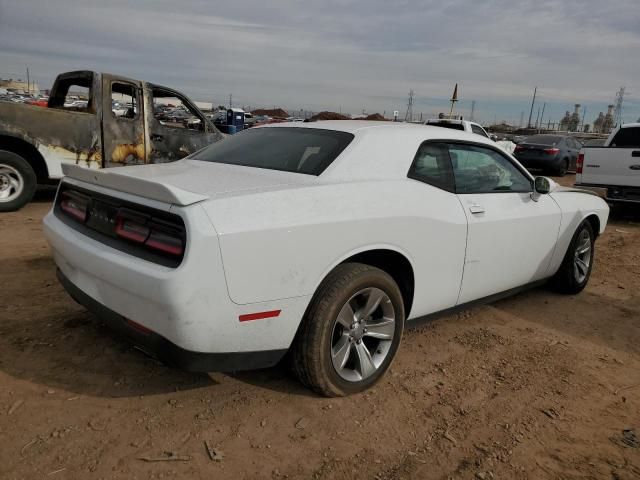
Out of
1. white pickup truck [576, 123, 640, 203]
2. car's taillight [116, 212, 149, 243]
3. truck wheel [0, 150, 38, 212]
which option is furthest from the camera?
white pickup truck [576, 123, 640, 203]

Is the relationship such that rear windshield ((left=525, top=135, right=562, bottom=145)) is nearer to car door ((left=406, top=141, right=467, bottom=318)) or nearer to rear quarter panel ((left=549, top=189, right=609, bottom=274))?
rear quarter panel ((left=549, top=189, right=609, bottom=274))

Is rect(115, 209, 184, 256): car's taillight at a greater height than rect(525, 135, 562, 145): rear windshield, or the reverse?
rect(525, 135, 562, 145): rear windshield

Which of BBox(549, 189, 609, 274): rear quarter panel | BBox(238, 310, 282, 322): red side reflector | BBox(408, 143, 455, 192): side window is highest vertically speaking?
BBox(408, 143, 455, 192): side window

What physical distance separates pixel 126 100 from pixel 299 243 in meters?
6.15

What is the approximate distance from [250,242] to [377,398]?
1.25 metres

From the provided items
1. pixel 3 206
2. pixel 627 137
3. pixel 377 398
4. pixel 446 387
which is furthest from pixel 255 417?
pixel 627 137

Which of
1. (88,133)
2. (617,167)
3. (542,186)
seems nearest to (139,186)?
(542,186)

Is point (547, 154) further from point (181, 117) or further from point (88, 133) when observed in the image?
point (88, 133)

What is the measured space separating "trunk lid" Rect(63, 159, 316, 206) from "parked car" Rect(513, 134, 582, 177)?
1528cm

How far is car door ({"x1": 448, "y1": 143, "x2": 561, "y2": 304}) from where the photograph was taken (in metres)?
3.40

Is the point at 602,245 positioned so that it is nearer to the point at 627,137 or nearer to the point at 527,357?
the point at 627,137

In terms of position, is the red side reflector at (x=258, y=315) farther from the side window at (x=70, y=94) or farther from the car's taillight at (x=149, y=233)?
the side window at (x=70, y=94)

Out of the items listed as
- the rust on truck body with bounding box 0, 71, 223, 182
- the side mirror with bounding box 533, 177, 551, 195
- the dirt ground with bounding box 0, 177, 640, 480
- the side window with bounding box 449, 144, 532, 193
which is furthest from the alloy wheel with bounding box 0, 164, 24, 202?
the side mirror with bounding box 533, 177, 551, 195

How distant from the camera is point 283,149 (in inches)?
128
